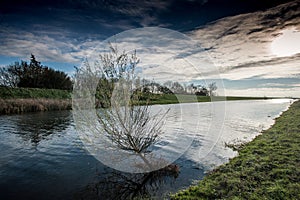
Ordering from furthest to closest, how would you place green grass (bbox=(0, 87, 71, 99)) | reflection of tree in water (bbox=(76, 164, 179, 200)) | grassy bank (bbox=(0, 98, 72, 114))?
green grass (bbox=(0, 87, 71, 99)) < grassy bank (bbox=(0, 98, 72, 114)) < reflection of tree in water (bbox=(76, 164, 179, 200))

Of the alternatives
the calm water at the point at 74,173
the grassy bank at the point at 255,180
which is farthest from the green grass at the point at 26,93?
the grassy bank at the point at 255,180

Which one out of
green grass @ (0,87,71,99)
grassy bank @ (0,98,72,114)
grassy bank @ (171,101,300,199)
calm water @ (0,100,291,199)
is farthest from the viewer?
green grass @ (0,87,71,99)

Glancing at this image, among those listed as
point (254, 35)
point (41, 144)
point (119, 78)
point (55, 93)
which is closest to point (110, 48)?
point (119, 78)

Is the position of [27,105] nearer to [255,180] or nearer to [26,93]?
[26,93]

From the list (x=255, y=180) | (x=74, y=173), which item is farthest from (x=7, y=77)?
(x=255, y=180)

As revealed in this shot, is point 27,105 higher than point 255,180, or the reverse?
point 27,105

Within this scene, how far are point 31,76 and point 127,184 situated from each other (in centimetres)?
5618

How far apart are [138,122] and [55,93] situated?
42.5m

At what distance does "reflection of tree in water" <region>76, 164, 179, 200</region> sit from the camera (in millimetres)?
5656

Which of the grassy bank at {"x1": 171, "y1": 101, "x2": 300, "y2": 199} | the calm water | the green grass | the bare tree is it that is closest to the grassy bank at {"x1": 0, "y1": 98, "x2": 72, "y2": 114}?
the green grass

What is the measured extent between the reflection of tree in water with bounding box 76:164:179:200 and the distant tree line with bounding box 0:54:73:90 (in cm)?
5062

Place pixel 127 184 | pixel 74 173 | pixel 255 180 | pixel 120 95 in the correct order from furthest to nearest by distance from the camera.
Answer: pixel 74 173 → pixel 120 95 → pixel 127 184 → pixel 255 180

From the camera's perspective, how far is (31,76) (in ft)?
164

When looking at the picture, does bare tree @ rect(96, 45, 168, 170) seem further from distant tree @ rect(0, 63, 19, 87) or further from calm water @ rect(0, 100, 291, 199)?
distant tree @ rect(0, 63, 19, 87)
